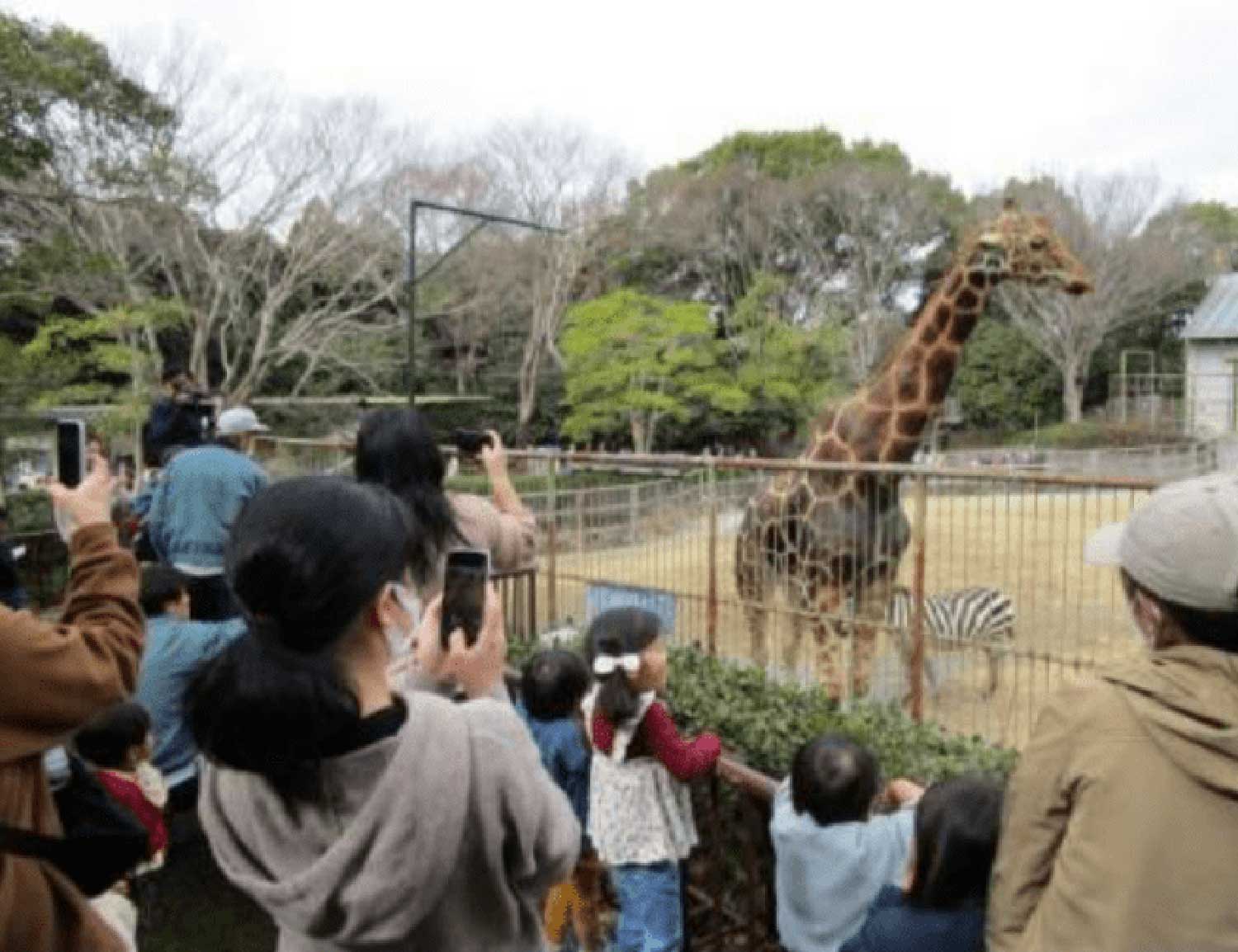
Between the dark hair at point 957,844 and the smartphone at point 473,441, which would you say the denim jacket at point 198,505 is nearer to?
the smartphone at point 473,441

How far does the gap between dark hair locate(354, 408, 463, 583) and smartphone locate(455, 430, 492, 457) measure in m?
0.51

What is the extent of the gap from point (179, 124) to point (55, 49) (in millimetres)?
2882

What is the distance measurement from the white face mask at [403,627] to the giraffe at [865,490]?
3.05 m

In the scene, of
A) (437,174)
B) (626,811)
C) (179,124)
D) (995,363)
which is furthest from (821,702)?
(995,363)

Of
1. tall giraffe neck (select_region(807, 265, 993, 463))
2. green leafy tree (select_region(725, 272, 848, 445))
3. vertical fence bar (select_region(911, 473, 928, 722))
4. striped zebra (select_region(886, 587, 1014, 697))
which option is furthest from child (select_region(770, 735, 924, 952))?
green leafy tree (select_region(725, 272, 848, 445))

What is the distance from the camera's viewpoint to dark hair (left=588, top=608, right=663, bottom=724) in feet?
9.82

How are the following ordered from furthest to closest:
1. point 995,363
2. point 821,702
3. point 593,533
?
point 995,363 < point 593,533 < point 821,702

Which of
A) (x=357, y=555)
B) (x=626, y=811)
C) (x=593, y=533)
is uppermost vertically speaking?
(x=357, y=555)

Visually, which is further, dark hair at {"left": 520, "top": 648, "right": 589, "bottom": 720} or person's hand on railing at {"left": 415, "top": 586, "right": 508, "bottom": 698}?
dark hair at {"left": 520, "top": 648, "right": 589, "bottom": 720}

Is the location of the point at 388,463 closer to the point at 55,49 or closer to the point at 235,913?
the point at 235,913

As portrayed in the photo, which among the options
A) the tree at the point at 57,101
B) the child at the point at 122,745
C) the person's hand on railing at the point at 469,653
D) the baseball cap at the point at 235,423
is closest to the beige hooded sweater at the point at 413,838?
the person's hand on railing at the point at 469,653

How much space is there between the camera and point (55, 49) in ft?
47.9

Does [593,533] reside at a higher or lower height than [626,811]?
higher

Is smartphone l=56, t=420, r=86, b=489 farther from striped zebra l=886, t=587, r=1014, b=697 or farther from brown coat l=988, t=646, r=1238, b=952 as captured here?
striped zebra l=886, t=587, r=1014, b=697
